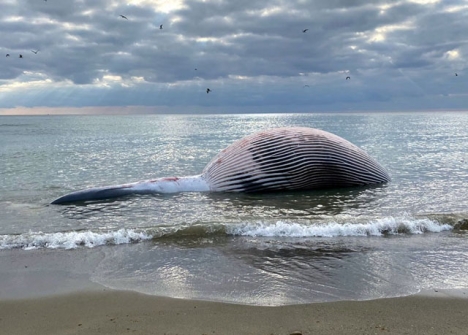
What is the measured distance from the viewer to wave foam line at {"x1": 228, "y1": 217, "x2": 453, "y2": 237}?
356 inches

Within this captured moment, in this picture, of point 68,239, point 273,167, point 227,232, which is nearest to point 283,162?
point 273,167

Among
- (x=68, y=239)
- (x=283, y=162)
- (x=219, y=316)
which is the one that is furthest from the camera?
(x=283, y=162)

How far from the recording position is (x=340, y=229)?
9.15 m

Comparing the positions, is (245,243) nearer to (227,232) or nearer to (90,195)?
(227,232)

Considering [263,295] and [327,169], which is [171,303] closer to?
[263,295]

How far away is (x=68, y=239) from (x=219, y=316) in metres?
4.59

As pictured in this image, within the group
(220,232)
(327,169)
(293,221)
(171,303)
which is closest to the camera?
(171,303)

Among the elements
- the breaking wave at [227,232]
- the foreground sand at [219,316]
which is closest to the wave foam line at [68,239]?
the breaking wave at [227,232]

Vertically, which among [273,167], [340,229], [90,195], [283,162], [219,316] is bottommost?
[219,316]

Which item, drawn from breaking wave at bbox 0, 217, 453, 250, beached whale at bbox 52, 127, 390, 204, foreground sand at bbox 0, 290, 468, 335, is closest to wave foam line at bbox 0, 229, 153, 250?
breaking wave at bbox 0, 217, 453, 250

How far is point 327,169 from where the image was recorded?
1277 centimetres

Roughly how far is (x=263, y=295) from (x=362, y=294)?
4.50 ft

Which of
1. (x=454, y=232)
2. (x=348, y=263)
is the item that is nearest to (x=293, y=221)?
(x=348, y=263)

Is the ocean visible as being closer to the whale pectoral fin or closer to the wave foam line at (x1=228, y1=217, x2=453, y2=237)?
the wave foam line at (x1=228, y1=217, x2=453, y2=237)
